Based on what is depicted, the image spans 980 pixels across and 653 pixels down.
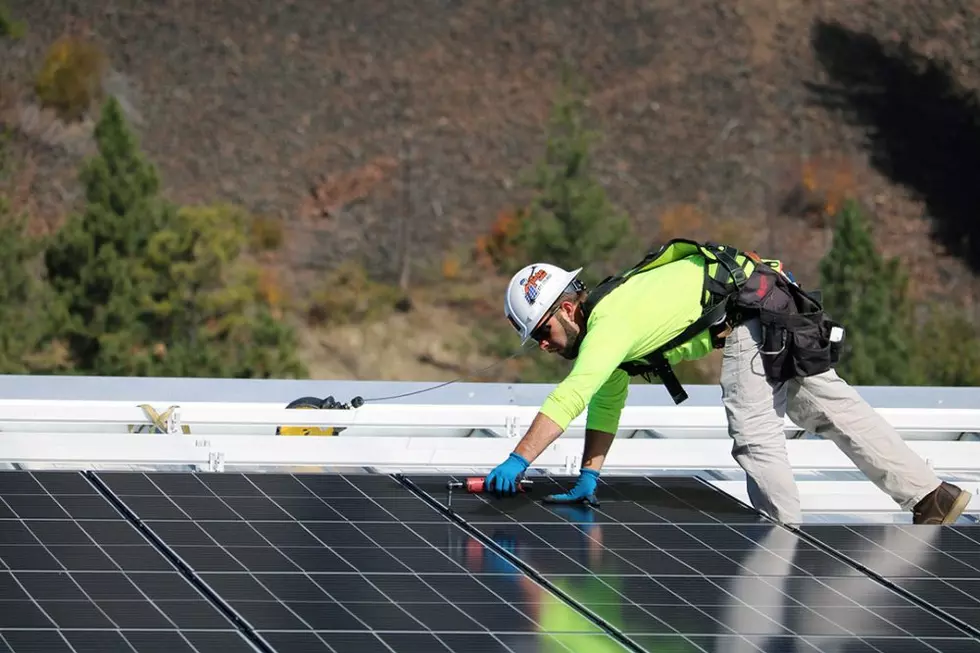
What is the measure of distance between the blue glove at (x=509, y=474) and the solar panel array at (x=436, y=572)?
0.40 ft

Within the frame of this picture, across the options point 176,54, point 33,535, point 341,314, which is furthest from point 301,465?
point 176,54

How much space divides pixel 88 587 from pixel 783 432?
344 cm

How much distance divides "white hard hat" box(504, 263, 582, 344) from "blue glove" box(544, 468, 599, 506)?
665 millimetres

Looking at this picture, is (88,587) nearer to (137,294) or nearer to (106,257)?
(106,257)

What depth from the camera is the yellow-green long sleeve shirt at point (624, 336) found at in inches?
265

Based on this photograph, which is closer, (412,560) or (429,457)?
(412,560)

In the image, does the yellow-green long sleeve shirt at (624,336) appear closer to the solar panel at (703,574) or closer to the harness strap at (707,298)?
the harness strap at (707,298)

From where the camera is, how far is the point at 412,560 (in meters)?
6.08

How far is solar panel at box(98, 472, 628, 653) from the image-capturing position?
5.29 m

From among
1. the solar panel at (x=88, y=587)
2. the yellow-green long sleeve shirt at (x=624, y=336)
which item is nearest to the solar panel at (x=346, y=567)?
the solar panel at (x=88, y=587)

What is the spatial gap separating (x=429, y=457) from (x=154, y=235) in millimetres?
25445

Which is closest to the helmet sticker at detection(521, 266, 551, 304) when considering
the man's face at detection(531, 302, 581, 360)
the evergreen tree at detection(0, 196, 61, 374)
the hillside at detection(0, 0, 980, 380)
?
the man's face at detection(531, 302, 581, 360)

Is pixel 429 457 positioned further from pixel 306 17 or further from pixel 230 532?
pixel 306 17

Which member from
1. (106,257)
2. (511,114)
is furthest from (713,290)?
(511,114)
